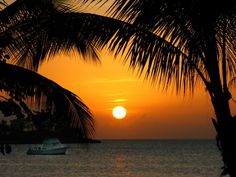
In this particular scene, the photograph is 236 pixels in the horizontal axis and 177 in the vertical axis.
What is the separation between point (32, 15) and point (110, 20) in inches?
107

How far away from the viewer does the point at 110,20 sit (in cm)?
923

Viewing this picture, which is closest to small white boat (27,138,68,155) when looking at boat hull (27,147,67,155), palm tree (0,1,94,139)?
boat hull (27,147,67,155)

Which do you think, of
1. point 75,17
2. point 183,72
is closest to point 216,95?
point 183,72

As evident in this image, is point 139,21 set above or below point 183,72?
above

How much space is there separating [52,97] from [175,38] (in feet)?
8.91

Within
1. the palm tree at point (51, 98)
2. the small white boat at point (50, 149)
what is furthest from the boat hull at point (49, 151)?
the palm tree at point (51, 98)

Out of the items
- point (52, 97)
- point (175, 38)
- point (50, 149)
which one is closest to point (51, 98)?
point (52, 97)

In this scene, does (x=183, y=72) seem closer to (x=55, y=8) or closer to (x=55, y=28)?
(x=55, y=28)

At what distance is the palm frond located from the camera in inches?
398

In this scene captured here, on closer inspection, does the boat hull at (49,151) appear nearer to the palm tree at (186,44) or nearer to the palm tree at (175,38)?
the palm tree at (175,38)

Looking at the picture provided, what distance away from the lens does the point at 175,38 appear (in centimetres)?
866

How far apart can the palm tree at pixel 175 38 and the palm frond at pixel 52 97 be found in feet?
2.64

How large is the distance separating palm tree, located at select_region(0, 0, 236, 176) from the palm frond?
0.80 m

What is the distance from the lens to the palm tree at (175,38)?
8.12 meters
